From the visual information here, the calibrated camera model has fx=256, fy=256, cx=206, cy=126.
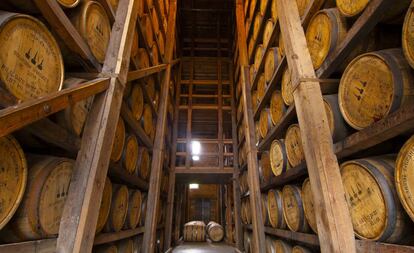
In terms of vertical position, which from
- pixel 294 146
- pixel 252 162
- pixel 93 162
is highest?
pixel 252 162

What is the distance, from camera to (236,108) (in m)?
9.45

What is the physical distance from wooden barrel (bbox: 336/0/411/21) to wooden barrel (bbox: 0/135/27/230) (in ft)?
9.18

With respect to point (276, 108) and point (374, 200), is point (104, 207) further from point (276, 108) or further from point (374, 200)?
point (276, 108)

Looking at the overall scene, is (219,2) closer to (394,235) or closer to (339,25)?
(339,25)

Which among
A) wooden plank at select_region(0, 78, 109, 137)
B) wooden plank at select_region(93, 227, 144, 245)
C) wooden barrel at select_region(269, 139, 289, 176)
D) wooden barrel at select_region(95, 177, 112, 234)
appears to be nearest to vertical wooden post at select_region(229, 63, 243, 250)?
wooden barrel at select_region(269, 139, 289, 176)

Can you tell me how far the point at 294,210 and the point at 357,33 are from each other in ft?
7.46

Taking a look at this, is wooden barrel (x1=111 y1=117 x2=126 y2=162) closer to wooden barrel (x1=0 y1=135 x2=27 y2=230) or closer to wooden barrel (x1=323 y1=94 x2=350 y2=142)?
wooden barrel (x1=0 y1=135 x2=27 y2=230)

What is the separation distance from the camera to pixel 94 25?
2781mm

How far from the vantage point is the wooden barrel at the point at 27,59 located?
1610 millimetres

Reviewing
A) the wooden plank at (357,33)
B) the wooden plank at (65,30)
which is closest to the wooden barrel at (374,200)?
the wooden plank at (357,33)

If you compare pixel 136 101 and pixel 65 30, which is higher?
pixel 136 101

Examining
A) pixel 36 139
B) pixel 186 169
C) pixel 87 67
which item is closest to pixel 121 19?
pixel 87 67

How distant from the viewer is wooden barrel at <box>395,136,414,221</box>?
4.96ft

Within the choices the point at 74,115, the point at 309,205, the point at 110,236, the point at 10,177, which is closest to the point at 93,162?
the point at 74,115
